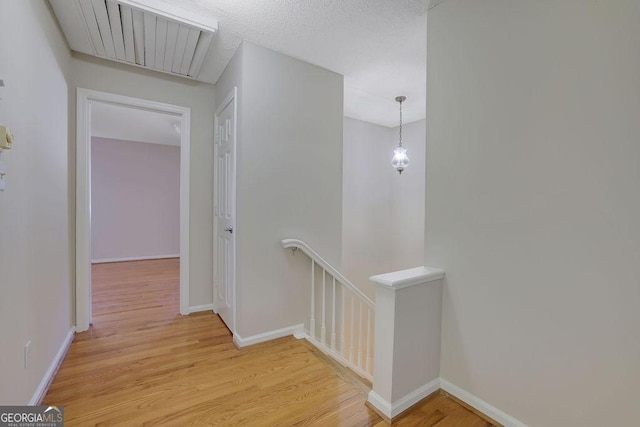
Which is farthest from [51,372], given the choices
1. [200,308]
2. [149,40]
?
[149,40]

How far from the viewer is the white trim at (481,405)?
1.42m

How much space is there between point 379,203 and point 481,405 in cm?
313

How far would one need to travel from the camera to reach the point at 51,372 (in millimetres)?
1764

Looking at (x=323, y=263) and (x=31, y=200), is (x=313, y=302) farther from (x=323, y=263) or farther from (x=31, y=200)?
(x=31, y=200)

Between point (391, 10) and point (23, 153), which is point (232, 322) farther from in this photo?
point (391, 10)

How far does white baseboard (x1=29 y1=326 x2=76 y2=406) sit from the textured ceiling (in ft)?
8.11

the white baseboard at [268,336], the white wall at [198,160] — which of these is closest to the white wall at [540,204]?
the white baseboard at [268,336]

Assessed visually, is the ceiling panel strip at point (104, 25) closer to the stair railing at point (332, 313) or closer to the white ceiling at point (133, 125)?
the white ceiling at point (133, 125)

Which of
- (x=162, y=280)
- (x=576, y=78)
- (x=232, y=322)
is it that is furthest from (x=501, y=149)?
(x=162, y=280)

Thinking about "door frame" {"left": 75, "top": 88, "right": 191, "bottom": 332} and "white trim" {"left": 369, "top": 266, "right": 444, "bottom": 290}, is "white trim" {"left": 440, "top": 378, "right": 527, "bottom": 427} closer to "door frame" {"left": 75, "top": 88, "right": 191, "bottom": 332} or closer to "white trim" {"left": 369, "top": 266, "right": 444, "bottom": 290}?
"white trim" {"left": 369, "top": 266, "right": 444, "bottom": 290}

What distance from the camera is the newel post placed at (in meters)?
1.49

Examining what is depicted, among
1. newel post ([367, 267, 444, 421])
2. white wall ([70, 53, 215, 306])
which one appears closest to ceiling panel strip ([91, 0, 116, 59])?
white wall ([70, 53, 215, 306])

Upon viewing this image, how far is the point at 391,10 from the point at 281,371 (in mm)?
2564

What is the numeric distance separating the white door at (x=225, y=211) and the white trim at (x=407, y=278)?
Answer: 135 cm
